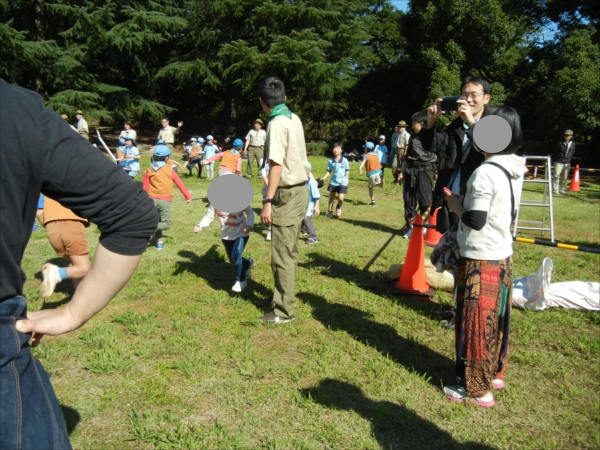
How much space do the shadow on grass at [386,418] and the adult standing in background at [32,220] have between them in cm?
228

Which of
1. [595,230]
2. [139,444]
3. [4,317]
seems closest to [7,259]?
[4,317]

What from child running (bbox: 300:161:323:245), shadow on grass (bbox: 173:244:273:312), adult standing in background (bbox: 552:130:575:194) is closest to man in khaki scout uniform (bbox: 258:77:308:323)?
shadow on grass (bbox: 173:244:273:312)

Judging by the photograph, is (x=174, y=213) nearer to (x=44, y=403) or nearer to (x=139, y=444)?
(x=139, y=444)

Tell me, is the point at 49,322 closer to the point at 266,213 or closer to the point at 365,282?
the point at 266,213

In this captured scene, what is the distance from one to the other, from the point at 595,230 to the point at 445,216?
24.8ft

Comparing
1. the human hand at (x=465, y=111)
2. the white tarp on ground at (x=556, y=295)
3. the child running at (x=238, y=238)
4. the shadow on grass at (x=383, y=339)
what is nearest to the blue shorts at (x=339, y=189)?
the child running at (x=238, y=238)

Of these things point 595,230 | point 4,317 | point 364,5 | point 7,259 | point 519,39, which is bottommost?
point 595,230

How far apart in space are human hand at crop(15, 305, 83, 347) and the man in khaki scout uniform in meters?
2.94

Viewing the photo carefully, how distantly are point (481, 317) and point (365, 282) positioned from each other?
282cm

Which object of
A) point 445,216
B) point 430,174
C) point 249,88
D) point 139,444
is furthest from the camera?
point 249,88

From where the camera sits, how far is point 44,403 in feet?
4.00

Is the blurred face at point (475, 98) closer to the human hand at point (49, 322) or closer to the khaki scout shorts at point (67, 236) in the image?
the human hand at point (49, 322)

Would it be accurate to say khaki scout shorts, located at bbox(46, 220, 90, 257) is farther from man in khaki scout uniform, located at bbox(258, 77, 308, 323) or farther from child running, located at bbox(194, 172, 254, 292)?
man in khaki scout uniform, located at bbox(258, 77, 308, 323)

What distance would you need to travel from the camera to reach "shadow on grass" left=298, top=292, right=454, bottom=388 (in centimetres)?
390
